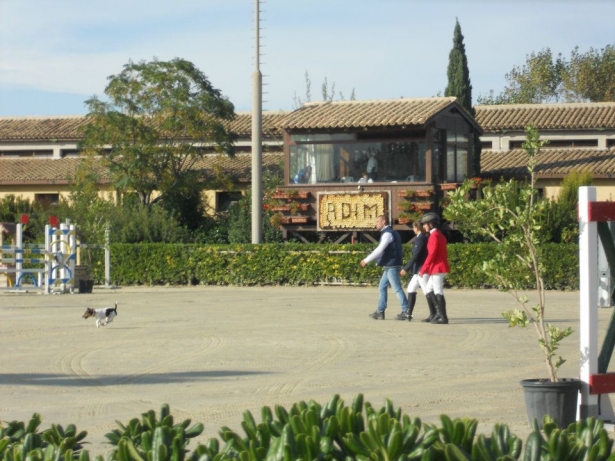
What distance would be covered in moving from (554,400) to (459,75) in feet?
115

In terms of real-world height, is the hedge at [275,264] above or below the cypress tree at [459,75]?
below

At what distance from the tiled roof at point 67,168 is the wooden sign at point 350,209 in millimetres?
8601

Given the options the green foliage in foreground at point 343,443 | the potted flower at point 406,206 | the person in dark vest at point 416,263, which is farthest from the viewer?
the potted flower at point 406,206

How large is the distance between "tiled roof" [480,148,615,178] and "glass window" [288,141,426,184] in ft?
22.0

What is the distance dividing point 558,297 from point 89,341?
13.1 meters

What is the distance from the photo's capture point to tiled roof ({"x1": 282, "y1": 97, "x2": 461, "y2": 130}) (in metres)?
34.2

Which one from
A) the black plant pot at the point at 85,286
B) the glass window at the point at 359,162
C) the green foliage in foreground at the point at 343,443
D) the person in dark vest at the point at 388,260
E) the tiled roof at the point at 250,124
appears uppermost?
the tiled roof at the point at 250,124

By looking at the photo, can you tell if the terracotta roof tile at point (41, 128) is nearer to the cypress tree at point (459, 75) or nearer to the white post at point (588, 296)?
the cypress tree at point (459, 75)

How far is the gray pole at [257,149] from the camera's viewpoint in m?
33.0

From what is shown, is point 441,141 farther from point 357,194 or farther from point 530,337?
point 530,337

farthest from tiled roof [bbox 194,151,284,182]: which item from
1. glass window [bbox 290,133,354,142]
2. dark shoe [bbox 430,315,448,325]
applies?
dark shoe [bbox 430,315,448,325]

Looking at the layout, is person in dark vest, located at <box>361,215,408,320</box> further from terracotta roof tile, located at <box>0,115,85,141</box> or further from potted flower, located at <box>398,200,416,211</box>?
terracotta roof tile, located at <box>0,115,85,141</box>

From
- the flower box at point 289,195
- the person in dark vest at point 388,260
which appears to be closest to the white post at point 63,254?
the flower box at point 289,195

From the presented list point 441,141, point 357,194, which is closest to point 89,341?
point 357,194
